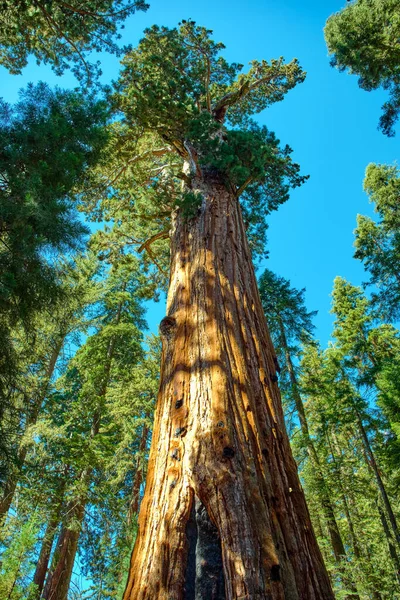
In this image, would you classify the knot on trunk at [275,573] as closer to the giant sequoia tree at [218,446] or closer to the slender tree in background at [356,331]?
the giant sequoia tree at [218,446]

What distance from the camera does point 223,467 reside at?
7.48 ft

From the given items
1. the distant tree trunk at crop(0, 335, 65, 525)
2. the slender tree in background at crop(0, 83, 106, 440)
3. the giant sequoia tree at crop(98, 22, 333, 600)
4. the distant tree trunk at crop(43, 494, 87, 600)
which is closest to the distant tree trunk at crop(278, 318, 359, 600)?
the distant tree trunk at crop(43, 494, 87, 600)

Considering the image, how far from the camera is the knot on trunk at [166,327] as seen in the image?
336 cm

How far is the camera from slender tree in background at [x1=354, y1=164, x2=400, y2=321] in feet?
42.6

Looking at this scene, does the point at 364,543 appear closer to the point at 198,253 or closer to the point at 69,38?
the point at 198,253

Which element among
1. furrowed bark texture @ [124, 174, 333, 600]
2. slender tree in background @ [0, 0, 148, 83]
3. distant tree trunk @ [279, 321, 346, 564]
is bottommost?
furrowed bark texture @ [124, 174, 333, 600]

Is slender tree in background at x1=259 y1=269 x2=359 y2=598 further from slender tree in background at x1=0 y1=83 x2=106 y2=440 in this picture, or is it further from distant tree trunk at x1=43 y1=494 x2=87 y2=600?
slender tree in background at x1=0 y1=83 x2=106 y2=440

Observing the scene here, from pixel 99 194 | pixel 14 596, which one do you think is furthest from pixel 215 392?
pixel 99 194

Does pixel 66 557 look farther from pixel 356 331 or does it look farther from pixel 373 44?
pixel 373 44

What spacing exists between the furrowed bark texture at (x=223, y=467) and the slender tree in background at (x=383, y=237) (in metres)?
11.2

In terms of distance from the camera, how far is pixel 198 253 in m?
4.09

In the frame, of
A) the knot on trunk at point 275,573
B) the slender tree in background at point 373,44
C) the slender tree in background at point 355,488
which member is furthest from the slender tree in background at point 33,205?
the slender tree in background at point 355,488

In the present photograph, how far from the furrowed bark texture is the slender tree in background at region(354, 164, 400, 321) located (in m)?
11.2

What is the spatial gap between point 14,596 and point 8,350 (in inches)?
124
